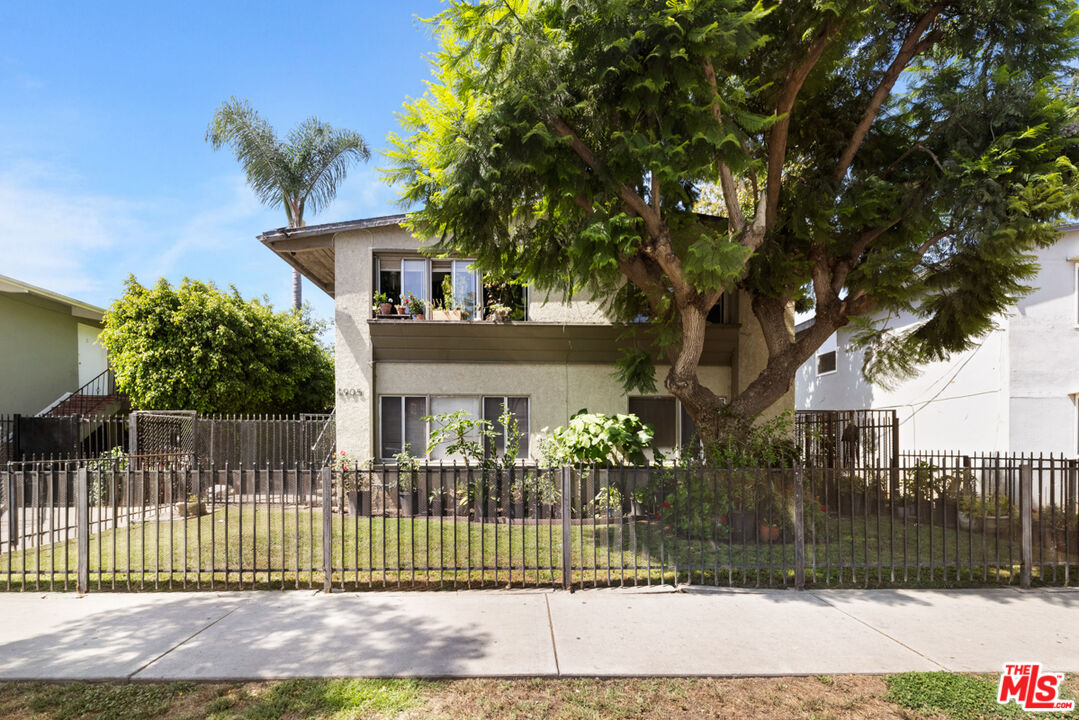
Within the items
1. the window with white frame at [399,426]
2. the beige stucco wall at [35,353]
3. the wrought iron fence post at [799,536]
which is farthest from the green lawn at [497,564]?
the beige stucco wall at [35,353]

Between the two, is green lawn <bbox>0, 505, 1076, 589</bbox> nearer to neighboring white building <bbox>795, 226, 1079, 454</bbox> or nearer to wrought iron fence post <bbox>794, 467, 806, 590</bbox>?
wrought iron fence post <bbox>794, 467, 806, 590</bbox>

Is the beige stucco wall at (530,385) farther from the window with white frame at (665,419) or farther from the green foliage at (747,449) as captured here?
the green foliage at (747,449)

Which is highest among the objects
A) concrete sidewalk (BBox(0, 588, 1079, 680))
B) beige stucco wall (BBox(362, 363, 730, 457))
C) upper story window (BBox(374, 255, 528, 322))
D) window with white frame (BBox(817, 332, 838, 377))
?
upper story window (BBox(374, 255, 528, 322))

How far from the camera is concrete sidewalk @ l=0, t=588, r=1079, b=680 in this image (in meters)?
5.14

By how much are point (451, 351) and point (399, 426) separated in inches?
84.9

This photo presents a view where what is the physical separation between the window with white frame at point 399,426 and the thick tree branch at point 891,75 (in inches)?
391

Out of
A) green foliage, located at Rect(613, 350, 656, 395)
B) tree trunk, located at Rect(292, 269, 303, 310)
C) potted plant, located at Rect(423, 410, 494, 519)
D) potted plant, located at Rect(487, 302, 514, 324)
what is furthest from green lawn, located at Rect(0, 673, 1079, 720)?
tree trunk, located at Rect(292, 269, 303, 310)

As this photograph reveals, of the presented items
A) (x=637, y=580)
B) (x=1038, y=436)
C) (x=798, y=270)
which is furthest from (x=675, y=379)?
(x=1038, y=436)

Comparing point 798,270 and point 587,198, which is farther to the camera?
point 798,270

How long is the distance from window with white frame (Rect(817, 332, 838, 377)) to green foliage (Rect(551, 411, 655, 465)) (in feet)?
45.1

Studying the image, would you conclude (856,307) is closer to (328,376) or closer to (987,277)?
(987,277)

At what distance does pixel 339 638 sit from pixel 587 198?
22.8ft

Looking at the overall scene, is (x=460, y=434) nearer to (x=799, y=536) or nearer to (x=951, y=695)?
(x=799, y=536)

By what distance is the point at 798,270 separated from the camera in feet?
34.5
